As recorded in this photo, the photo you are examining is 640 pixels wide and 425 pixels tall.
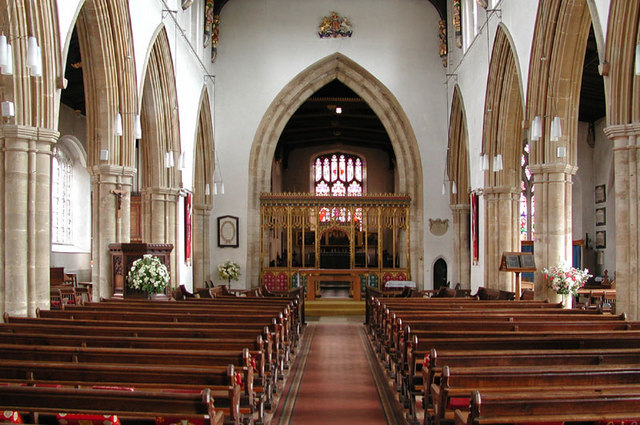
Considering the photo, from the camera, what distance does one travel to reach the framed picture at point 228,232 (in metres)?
19.3

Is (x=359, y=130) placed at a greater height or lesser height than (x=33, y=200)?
greater

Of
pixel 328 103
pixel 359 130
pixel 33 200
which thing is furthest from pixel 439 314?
pixel 359 130

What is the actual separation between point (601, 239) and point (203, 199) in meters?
12.4

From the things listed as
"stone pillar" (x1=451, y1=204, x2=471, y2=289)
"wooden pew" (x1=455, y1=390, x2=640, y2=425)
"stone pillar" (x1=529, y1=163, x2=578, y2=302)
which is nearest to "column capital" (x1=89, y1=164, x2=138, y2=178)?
"stone pillar" (x1=529, y1=163, x2=578, y2=302)

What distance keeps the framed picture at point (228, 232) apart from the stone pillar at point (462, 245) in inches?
265

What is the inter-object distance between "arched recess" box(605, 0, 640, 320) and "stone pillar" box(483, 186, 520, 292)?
5.96 metres

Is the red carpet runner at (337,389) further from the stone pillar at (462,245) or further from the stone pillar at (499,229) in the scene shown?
the stone pillar at (462,245)

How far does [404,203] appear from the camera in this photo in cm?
1958

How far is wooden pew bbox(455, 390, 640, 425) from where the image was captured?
3215 millimetres

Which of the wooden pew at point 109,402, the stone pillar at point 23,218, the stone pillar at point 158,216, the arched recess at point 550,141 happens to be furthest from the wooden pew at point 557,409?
the stone pillar at point 158,216

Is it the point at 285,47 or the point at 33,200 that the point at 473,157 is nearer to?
the point at 285,47

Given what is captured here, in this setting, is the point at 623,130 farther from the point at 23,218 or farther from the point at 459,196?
the point at 459,196

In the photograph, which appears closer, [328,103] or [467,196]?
[467,196]

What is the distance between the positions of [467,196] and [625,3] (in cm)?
A: 1102
